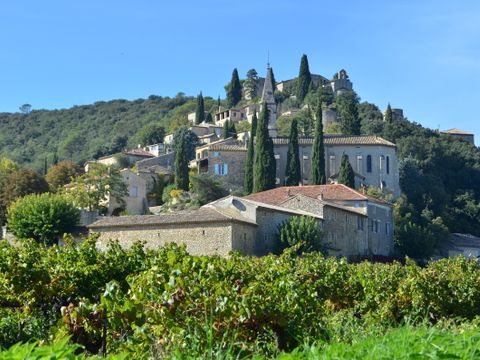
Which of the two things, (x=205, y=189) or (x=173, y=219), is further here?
(x=205, y=189)

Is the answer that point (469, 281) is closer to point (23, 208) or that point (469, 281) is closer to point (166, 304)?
point (166, 304)

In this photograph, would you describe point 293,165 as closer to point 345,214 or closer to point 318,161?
point 318,161

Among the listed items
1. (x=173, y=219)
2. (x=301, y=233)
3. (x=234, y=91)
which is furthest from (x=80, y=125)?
(x=301, y=233)

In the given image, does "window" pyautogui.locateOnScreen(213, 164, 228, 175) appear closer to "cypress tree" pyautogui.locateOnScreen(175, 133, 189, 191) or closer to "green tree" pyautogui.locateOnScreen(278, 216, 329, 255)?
"cypress tree" pyautogui.locateOnScreen(175, 133, 189, 191)

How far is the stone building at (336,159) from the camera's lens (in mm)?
84438

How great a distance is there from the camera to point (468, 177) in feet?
325

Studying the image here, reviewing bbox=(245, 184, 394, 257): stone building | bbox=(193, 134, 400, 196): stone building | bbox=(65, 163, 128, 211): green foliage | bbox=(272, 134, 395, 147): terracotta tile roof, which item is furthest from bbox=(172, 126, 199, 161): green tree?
bbox=(245, 184, 394, 257): stone building

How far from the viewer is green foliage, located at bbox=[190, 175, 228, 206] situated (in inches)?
2960

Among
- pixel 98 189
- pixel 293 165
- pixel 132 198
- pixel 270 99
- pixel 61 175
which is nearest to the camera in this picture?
pixel 98 189

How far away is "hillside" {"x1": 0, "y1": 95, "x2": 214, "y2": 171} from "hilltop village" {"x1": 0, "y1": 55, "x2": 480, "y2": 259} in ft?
106

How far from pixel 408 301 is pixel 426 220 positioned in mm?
63851

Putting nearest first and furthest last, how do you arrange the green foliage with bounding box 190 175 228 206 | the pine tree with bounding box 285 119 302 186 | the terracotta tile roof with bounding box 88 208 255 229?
the terracotta tile roof with bounding box 88 208 255 229 < the green foliage with bounding box 190 175 228 206 < the pine tree with bounding box 285 119 302 186

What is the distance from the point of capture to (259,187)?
2867 inches

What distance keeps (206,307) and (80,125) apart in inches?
6628
